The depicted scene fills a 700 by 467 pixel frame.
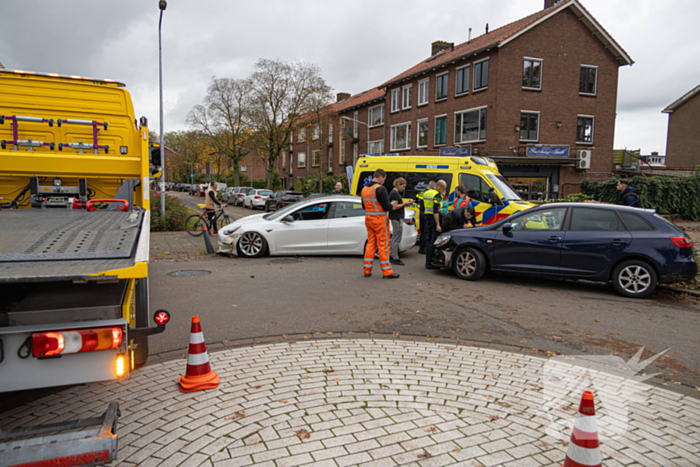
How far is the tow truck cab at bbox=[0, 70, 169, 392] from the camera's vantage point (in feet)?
8.48

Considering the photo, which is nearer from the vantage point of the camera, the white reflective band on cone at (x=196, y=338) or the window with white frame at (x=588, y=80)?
the white reflective band on cone at (x=196, y=338)

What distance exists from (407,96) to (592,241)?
29189 mm

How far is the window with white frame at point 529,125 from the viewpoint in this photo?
2773 cm

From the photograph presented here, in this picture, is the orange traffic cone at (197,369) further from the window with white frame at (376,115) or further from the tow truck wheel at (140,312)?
the window with white frame at (376,115)

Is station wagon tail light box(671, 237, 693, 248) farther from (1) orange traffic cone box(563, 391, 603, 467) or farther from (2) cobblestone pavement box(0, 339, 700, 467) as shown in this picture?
(1) orange traffic cone box(563, 391, 603, 467)

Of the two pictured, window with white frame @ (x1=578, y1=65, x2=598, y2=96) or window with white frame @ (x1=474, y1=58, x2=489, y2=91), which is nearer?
window with white frame @ (x1=474, y1=58, x2=489, y2=91)

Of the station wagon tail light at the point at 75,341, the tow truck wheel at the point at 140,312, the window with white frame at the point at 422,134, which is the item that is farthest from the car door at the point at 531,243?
the window with white frame at the point at 422,134

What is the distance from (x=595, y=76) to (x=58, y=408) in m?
32.9

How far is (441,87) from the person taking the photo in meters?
31.3

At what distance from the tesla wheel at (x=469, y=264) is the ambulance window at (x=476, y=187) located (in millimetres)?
4478

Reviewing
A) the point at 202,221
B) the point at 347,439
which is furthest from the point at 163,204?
the point at 347,439

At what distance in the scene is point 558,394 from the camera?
3777mm

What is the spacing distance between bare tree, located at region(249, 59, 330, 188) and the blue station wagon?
30932 millimetres

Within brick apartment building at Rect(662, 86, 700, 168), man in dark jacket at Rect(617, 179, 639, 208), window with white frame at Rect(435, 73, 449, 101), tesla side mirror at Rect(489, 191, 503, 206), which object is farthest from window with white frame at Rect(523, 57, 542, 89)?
man in dark jacket at Rect(617, 179, 639, 208)
